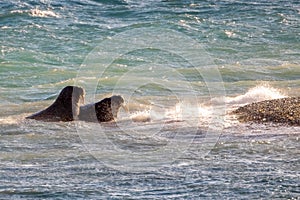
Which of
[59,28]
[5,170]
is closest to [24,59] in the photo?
[59,28]

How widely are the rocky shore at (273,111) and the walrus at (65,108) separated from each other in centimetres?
217

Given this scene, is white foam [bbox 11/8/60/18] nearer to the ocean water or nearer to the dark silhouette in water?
the ocean water

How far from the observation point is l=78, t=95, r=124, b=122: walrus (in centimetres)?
1066

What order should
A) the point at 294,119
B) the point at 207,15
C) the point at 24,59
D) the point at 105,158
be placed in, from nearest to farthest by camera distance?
the point at 105,158 → the point at 294,119 → the point at 24,59 → the point at 207,15

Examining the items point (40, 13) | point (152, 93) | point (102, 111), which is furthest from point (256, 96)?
point (40, 13)

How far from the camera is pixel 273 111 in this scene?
34.7 feet

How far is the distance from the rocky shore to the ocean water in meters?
0.25

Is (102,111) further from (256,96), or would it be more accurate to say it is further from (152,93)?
(256,96)

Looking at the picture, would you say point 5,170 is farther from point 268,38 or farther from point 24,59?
point 268,38

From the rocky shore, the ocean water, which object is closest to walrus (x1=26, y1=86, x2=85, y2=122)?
the ocean water

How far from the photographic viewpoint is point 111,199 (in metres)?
6.62

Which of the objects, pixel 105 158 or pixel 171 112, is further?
pixel 171 112

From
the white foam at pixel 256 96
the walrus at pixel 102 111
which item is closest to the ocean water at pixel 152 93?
the white foam at pixel 256 96

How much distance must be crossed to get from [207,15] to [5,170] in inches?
585
